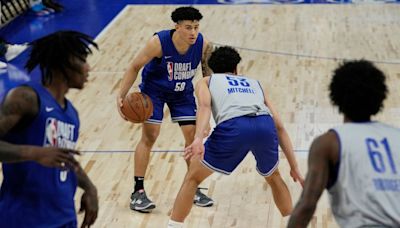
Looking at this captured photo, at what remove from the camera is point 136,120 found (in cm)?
705

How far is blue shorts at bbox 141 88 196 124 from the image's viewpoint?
7.20 meters

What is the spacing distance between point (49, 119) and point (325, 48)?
8.83 meters

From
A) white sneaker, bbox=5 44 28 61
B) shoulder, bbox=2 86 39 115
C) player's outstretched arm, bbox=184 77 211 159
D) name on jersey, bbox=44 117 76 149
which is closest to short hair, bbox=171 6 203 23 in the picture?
player's outstretched arm, bbox=184 77 211 159

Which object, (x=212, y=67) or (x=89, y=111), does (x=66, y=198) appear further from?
(x=89, y=111)

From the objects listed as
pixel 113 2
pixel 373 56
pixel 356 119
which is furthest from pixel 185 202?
pixel 113 2

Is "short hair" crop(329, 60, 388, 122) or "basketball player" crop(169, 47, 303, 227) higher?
"short hair" crop(329, 60, 388, 122)

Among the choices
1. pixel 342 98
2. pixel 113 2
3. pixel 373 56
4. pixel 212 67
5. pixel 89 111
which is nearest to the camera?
pixel 342 98

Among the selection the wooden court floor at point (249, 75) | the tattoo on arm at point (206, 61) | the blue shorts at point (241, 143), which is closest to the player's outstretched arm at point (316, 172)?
the blue shorts at point (241, 143)

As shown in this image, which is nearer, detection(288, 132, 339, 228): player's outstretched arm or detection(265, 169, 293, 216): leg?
detection(288, 132, 339, 228): player's outstretched arm

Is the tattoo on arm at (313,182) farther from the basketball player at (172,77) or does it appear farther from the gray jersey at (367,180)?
the basketball player at (172,77)

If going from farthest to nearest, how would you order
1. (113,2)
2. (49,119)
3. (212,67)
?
(113,2) → (212,67) → (49,119)

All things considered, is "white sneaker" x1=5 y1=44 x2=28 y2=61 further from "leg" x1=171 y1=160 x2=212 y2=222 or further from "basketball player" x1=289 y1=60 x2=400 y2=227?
"basketball player" x1=289 y1=60 x2=400 y2=227

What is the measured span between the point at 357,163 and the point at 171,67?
3.68 m

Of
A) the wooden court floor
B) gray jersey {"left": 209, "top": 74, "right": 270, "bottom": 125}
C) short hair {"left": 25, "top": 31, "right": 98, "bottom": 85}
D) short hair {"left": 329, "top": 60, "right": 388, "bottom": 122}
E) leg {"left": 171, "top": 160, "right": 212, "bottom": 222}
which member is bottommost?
the wooden court floor
